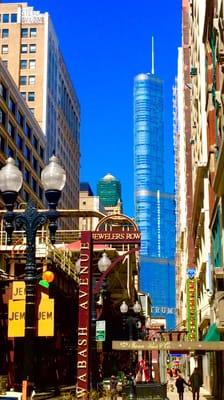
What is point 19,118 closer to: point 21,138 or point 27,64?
point 21,138

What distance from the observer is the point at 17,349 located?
1368 inches

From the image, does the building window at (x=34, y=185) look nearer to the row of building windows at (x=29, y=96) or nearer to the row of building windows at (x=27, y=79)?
the row of building windows at (x=29, y=96)

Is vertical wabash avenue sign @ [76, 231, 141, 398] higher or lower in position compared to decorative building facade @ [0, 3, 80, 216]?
lower

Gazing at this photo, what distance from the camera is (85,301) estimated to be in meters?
19.6

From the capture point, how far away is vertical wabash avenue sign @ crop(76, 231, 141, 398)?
1925cm

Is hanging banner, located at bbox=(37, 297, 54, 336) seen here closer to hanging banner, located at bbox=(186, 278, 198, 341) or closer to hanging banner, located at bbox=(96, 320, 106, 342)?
hanging banner, located at bbox=(96, 320, 106, 342)

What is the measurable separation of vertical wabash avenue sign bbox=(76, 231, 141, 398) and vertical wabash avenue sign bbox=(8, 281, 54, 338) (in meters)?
3.60

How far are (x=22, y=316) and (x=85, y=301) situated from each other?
4.51m

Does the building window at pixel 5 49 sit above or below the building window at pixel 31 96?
above

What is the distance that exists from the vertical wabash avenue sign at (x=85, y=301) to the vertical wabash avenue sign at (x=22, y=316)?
3603 millimetres

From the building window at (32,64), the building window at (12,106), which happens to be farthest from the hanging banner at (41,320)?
the building window at (32,64)

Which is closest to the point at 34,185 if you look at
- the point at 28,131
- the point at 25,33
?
the point at 28,131

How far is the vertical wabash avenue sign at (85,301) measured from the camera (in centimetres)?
1925

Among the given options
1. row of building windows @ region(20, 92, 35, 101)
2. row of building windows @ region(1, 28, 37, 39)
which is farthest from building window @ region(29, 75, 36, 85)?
row of building windows @ region(1, 28, 37, 39)
